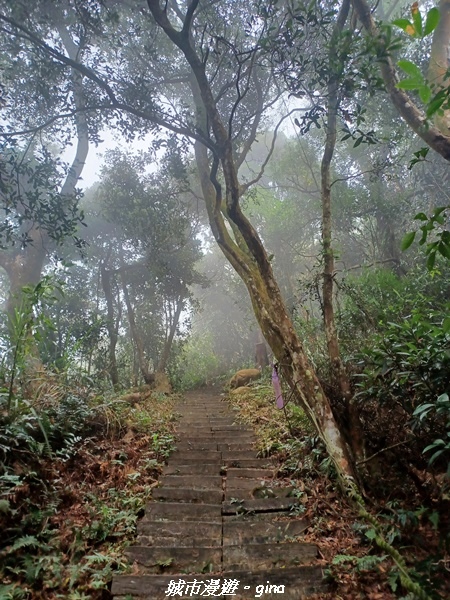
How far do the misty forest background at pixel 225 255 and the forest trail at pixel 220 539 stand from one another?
0.95 ft

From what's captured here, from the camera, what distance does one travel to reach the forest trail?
2.44 metres

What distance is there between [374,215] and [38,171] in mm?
9538

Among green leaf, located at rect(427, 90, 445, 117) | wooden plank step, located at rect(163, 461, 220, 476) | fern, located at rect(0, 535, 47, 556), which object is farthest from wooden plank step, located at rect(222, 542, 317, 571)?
green leaf, located at rect(427, 90, 445, 117)

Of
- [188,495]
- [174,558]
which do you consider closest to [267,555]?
[174,558]

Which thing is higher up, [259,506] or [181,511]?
[181,511]

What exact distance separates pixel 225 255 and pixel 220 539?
4.74 m

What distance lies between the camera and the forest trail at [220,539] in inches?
96.2

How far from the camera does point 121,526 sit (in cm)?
304

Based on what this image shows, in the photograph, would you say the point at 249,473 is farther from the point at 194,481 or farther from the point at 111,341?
the point at 111,341

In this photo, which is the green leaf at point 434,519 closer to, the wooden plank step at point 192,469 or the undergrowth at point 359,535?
the undergrowth at point 359,535

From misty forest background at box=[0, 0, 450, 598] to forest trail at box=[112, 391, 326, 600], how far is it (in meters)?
0.29

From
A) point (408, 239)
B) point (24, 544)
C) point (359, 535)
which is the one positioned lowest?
point (359, 535)

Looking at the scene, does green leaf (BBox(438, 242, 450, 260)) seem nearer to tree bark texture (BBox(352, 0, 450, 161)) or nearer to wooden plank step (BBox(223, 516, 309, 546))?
wooden plank step (BBox(223, 516, 309, 546))

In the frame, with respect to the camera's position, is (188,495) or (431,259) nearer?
(431,259)
